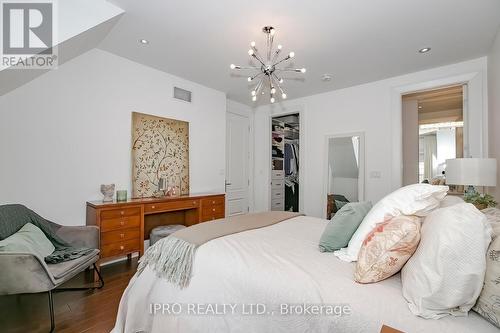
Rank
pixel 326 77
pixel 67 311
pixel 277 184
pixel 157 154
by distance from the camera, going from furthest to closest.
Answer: pixel 277 184 < pixel 326 77 < pixel 157 154 < pixel 67 311

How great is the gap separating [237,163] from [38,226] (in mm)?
3328

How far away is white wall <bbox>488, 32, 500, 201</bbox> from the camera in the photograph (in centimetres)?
243

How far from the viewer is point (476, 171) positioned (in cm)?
220

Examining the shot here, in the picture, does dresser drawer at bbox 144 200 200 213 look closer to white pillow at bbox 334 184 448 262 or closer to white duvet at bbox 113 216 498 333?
Answer: white duvet at bbox 113 216 498 333

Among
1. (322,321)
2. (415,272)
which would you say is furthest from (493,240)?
(322,321)

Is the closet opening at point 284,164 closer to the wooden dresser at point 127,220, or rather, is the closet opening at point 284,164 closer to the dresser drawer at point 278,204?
the dresser drawer at point 278,204

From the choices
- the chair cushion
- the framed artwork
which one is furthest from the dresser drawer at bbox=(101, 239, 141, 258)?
the framed artwork

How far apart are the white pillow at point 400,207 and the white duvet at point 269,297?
12 centimetres

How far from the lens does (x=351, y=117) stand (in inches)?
159

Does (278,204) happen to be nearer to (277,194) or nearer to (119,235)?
(277,194)

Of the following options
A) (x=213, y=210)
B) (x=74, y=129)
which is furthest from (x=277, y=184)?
(x=74, y=129)

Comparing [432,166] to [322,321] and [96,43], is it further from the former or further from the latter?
[96,43]

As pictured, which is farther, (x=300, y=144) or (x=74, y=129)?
(x=300, y=144)

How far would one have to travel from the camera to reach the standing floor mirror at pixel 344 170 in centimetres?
396
